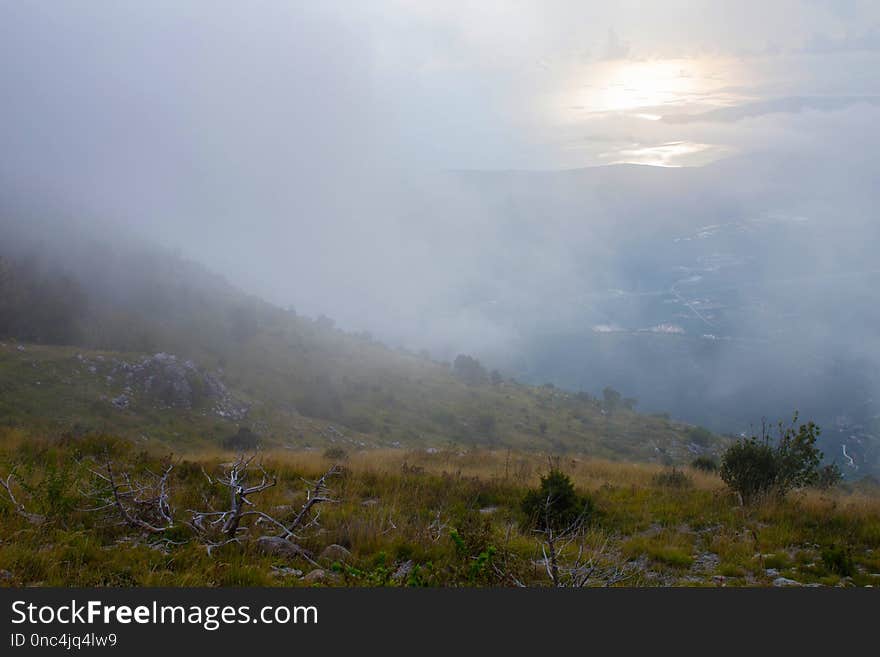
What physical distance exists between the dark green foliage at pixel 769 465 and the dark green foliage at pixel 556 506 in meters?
3.42

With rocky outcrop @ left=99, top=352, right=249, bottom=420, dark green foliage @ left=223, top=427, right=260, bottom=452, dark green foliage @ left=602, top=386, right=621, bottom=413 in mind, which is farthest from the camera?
dark green foliage @ left=602, top=386, right=621, bottom=413

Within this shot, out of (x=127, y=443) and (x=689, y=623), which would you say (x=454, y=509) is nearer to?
(x=689, y=623)

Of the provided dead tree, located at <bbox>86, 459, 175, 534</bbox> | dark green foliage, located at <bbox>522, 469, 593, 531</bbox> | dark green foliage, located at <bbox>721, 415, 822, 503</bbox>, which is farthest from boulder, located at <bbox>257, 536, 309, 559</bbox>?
dark green foliage, located at <bbox>721, 415, 822, 503</bbox>

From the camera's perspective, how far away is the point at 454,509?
8.20 meters

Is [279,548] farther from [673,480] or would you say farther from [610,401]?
[610,401]

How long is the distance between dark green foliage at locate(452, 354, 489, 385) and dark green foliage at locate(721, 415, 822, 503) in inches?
2906

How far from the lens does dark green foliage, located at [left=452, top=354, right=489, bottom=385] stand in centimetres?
8750

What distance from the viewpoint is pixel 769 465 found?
33.1ft

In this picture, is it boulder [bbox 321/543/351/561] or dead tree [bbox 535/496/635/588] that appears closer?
dead tree [bbox 535/496/635/588]

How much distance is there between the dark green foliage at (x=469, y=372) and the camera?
287 ft

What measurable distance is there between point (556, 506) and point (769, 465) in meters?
4.83

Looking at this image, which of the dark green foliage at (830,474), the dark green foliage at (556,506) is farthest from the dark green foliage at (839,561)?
the dark green foliage at (830,474)

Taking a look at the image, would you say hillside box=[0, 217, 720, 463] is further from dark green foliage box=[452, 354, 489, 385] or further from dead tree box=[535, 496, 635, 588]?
dead tree box=[535, 496, 635, 588]

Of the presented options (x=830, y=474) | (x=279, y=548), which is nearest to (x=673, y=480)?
(x=279, y=548)
